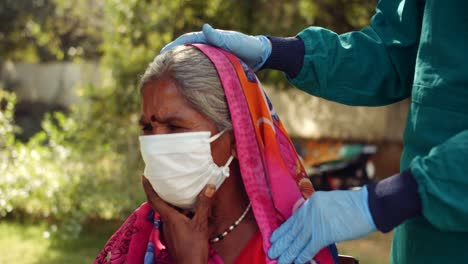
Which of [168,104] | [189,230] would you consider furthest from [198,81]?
[189,230]

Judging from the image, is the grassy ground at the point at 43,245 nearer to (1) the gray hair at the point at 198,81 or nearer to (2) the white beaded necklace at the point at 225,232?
(2) the white beaded necklace at the point at 225,232

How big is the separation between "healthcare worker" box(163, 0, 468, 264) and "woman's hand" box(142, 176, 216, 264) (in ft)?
0.72

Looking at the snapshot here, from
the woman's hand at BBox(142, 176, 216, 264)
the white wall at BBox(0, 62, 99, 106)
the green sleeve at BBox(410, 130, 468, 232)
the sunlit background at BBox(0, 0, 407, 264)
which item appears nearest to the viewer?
the green sleeve at BBox(410, 130, 468, 232)

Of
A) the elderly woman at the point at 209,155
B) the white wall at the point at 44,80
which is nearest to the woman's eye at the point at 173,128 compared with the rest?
the elderly woman at the point at 209,155

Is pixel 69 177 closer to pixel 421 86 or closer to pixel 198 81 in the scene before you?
pixel 198 81

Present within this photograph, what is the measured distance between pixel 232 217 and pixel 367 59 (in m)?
0.63

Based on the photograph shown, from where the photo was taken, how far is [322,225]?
1.63 metres

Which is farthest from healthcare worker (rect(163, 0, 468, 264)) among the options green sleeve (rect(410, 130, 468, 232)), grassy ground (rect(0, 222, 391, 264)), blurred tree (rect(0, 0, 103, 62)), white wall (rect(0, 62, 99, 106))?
white wall (rect(0, 62, 99, 106))

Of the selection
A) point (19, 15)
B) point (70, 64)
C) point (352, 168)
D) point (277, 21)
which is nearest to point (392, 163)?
point (352, 168)

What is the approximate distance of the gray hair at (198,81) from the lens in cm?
187

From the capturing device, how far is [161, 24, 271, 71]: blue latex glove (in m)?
1.99

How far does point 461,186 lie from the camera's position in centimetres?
150

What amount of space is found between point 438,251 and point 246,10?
506 cm

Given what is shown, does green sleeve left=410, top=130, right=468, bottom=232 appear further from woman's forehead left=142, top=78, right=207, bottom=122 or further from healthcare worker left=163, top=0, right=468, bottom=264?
woman's forehead left=142, top=78, right=207, bottom=122
